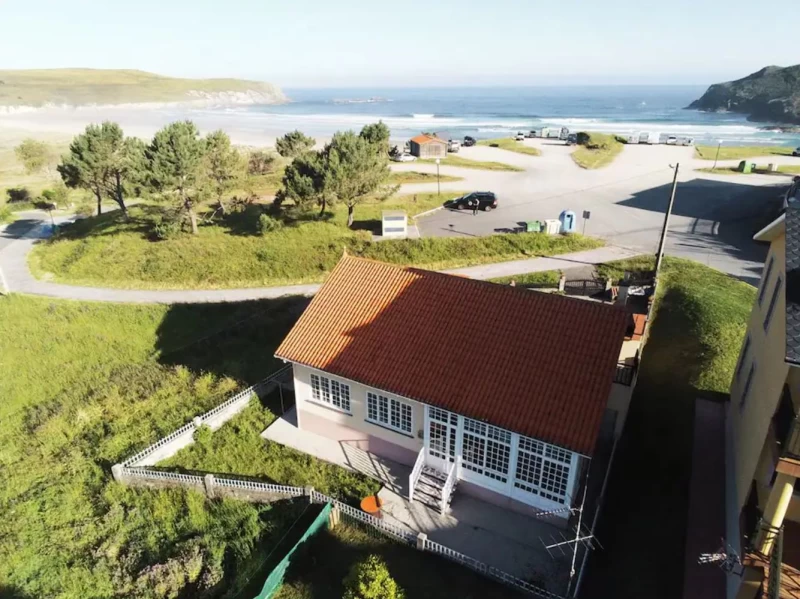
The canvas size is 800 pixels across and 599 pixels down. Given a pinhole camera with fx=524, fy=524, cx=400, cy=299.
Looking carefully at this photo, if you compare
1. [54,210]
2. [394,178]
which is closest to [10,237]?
[54,210]

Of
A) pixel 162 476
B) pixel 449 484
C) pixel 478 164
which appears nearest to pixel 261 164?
pixel 478 164

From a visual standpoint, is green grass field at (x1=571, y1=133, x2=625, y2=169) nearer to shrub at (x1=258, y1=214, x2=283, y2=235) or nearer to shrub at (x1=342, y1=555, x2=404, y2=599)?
shrub at (x1=258, y1=214, x2=283, y2=235)

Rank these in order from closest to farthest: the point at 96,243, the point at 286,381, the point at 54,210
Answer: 1. the point at 286,381
2. the point at 96,243
3. the point at 54,210

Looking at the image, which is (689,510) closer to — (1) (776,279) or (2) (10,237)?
(1) (776,279)

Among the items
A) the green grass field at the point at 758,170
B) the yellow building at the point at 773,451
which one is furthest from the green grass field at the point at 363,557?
the green grass field at the point at 758,170

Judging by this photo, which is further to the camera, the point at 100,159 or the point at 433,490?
the point at 100,159

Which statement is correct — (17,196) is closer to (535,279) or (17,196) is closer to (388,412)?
(535,279)
